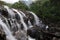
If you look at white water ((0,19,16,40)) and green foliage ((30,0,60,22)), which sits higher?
green foliage ((30,0,60,22))

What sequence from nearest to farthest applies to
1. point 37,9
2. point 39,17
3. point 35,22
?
point 35,22, point 39,17, point 37,9

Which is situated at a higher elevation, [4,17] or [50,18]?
[50,18]

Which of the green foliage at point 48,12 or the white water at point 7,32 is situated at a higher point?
the green foliage at point 48,12

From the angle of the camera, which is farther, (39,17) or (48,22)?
(39,17)

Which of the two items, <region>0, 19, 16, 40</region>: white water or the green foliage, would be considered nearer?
<region>0, 19, 16, 40</region>: white water

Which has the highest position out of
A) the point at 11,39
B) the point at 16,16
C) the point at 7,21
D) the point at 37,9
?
the point at 37,9

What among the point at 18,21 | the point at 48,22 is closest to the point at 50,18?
the point at 48,22

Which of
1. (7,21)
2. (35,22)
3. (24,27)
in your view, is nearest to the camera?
(7,21)

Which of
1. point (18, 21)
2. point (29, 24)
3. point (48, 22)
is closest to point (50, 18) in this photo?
point (48, 22)

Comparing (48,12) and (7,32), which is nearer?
(7,32)

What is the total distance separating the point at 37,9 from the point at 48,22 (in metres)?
5.60

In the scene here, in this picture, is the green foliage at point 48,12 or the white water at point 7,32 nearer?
the white water at point 7,32

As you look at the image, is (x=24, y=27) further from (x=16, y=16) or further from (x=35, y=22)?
(x=35, y=22)

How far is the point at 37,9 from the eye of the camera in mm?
26516
